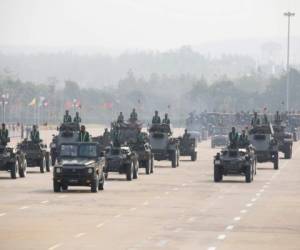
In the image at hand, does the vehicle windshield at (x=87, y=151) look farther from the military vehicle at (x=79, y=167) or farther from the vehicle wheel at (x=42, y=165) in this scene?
the vehicle wheel at (x=42, y=165)

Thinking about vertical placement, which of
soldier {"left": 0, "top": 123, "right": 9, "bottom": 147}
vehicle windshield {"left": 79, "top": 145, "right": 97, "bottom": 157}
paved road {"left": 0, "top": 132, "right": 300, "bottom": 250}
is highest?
soldier {"left": 0, "top": 123, "right": 9, "bottom": 147}

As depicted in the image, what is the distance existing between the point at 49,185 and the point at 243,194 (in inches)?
308

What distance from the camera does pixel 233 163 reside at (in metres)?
63.7

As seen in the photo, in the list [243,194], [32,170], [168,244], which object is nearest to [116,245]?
[168,244]

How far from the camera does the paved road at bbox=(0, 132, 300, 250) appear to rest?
3416 centimetres

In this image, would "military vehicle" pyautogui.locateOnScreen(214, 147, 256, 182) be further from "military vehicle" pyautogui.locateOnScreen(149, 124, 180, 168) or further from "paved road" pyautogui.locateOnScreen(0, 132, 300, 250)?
"military vehicle" pyautogui.locateOnScreen(149, 124, 180, 168)

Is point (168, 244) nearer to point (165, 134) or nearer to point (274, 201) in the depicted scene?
point (274, 201)

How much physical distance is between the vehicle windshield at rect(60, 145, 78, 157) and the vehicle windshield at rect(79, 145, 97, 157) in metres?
0.18

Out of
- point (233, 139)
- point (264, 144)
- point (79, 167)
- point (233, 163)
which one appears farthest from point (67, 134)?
point (79, 167)

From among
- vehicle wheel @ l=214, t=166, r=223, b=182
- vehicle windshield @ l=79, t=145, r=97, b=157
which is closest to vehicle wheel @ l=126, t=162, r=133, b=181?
vehicle wheel @ l=214, t=166, r=223, b=182

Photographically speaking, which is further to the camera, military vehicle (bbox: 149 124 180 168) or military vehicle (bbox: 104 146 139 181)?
military vehicle (bbox: 149 124 180 168)

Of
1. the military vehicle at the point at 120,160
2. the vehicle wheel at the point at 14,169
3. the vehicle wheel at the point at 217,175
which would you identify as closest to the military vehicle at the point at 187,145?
the vehicle wheel at the point at 217,175

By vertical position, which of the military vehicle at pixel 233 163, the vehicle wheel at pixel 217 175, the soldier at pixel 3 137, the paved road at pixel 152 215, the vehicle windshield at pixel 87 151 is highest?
the soldier at pixel 3 137

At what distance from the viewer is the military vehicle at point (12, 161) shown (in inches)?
2461
